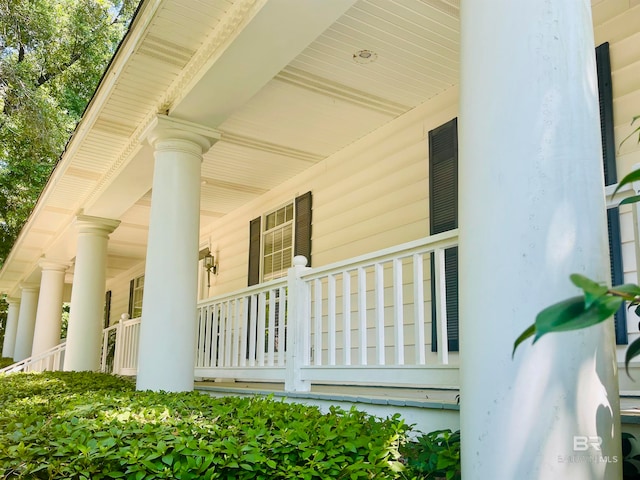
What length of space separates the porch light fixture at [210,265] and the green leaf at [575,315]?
32.6 feet

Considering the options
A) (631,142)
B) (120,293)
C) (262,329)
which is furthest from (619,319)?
(120,293)

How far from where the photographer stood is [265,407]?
3.28 m

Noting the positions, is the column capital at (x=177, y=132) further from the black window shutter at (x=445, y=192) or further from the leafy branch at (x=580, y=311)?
the leafy branch at (x=580, y=311)

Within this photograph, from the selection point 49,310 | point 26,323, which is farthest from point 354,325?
point 26,323

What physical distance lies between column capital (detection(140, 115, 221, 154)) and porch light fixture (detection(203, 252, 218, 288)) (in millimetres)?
4954

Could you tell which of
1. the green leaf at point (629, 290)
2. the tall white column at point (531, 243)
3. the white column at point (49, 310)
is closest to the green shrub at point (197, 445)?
the tall white column at point (531, 243)

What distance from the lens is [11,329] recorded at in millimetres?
18234

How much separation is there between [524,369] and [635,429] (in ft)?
3.20

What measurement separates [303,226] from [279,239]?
3.03ft

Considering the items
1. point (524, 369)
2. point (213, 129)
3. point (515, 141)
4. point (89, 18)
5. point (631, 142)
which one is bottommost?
point (524, 369)

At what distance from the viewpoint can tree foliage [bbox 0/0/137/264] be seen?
10.5m

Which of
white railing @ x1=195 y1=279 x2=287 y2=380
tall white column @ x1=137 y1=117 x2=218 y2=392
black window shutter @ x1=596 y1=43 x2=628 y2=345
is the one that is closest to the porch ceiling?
tall white column @ x1=137 y1=117 x2=218 y2=392

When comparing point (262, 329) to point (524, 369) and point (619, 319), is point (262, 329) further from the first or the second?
point (524, 369)

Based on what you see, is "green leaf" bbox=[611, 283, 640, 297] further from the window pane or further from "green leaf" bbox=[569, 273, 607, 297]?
the window pane
